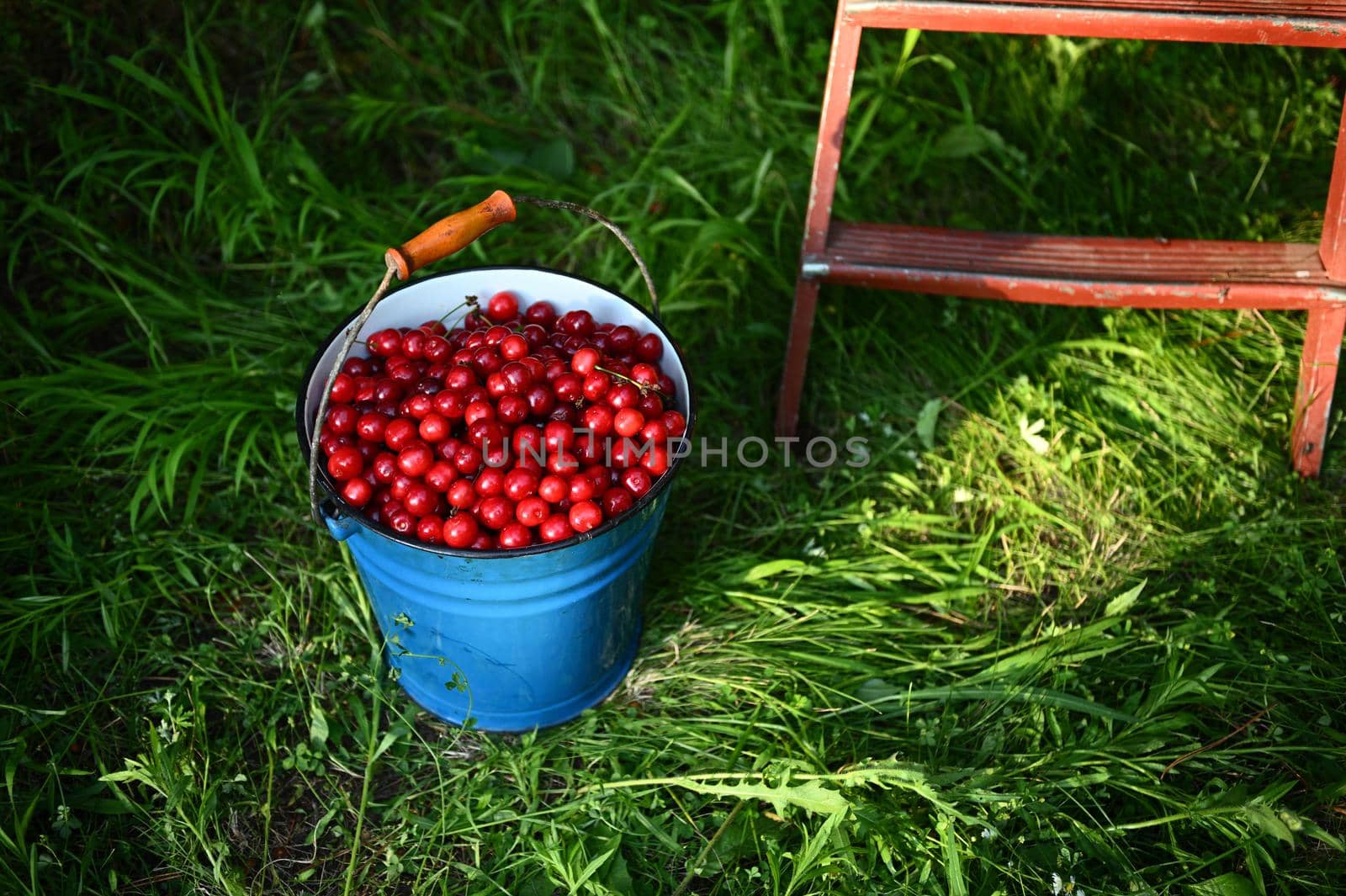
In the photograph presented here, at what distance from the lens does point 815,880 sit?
82.7 inches

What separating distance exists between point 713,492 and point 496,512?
3.50 feet

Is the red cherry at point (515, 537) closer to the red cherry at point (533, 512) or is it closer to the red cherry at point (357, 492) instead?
the red cherry at point (533, 512)

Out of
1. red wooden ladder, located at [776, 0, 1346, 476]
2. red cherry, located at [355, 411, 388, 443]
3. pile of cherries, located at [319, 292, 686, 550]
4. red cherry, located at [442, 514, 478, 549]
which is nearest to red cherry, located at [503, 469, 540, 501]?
pile of cherries, located at [319, 292, 686, 550]

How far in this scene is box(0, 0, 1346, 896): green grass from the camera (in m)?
2.21

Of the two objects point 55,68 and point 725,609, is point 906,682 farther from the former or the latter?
point 55,68

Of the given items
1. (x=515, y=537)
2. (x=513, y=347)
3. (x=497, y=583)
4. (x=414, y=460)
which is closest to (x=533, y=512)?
(x=515, y=537)

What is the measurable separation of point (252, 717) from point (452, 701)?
1.58 ft

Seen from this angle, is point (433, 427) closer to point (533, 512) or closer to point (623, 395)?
point (533, 512)

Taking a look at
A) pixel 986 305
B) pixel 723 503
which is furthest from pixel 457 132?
pixel 986 305

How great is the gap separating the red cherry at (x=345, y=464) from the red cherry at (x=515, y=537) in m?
0.36

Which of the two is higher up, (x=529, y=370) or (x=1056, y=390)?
(x=529, y=370)

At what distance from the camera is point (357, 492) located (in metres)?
2.06

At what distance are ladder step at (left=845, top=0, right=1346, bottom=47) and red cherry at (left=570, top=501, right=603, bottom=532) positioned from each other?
140 cm

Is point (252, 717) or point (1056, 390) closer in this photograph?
point (252, 717)
